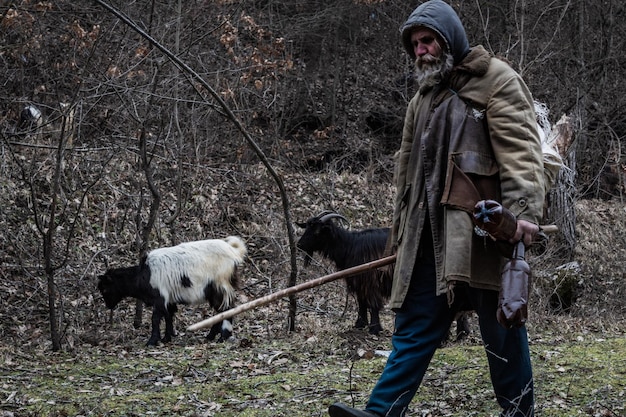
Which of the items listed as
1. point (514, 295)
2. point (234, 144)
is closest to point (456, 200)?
point (514, 295)

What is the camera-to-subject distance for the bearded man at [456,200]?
4086mm

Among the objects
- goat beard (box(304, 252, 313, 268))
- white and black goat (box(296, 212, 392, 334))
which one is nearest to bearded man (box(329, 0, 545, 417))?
white and black goat (box(296, 212, 392, 334))

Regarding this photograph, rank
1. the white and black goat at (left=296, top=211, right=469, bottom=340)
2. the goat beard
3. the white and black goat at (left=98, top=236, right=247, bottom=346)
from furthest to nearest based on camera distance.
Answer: the goat beard, the white and black goat at (left=98, top=236, right=247, bottom=346), the white and black goat at (left=296, top=211, right=469, bottom=340)

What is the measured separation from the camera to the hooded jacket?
407cm

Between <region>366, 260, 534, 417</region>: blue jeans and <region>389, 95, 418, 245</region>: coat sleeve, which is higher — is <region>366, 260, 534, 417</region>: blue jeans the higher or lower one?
the lower one

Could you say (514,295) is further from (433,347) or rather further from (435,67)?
(435,67)

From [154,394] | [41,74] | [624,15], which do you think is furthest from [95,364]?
[624,15]

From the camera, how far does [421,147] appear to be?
4.36m

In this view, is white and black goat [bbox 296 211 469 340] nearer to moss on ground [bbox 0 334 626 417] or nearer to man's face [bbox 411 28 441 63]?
moss on ground [bbox 0 334 626 417]

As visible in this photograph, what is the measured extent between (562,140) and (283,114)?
11.2 metres

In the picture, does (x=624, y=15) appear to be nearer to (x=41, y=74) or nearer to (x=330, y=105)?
(x=330, y=105)

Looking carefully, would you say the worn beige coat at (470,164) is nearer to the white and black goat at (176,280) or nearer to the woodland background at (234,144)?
the woodland background at (234,144)

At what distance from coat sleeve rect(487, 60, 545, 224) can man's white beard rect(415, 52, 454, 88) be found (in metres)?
0.28

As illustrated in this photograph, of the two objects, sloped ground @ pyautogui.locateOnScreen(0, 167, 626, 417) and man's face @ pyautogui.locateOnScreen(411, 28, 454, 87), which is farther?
sloped ground @ pyautogui.locateOnScreen(0, 167, 626, 417)
